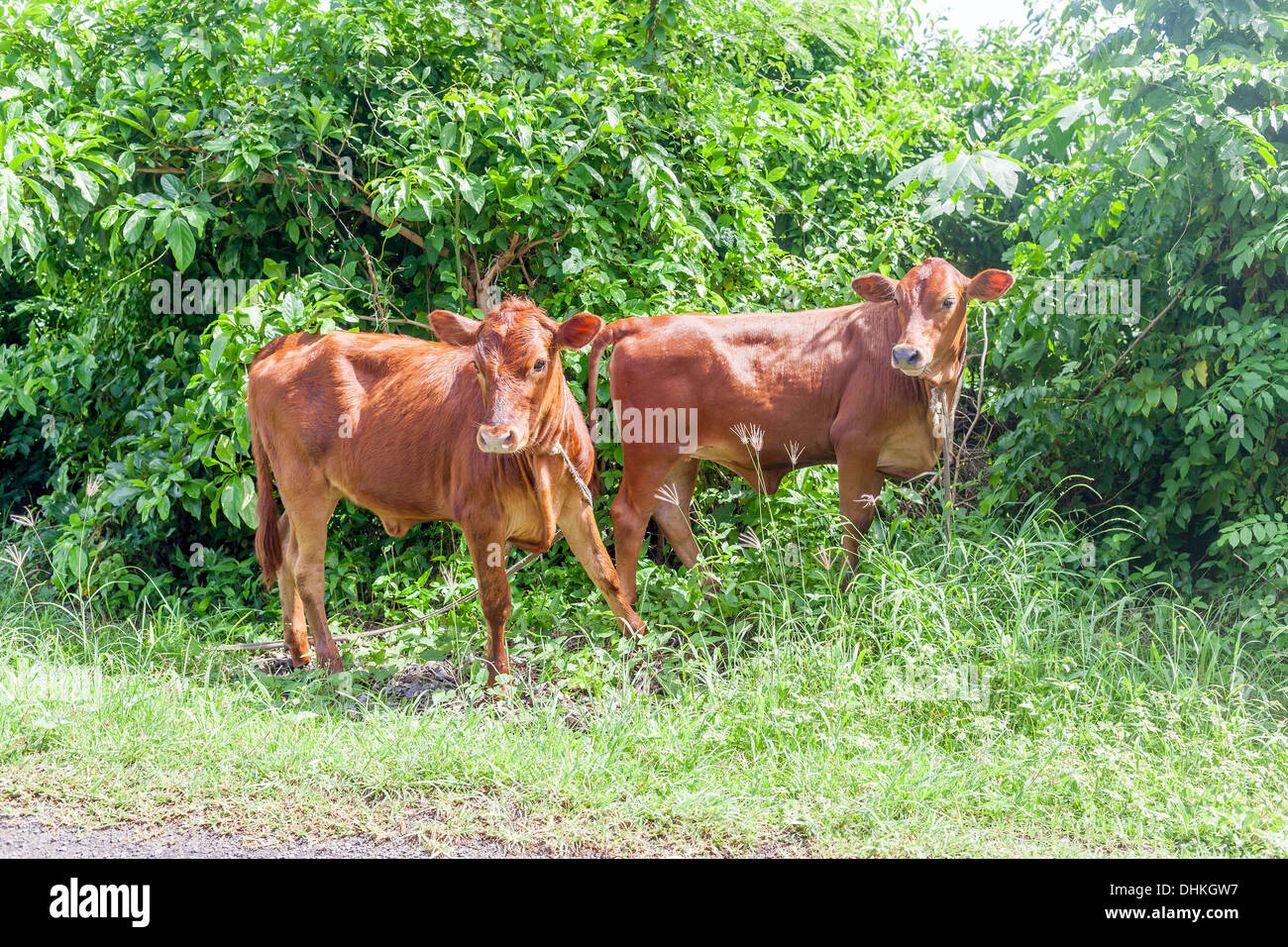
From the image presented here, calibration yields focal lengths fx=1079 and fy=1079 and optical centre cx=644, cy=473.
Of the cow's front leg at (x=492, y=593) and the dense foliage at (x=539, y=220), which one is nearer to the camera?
the cow's front leg at (x=492, y=593)

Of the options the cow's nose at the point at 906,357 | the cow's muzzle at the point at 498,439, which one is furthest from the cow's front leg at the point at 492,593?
the cow's nose at the point at 906,357

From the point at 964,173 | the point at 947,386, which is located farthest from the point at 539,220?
the point at 947,386

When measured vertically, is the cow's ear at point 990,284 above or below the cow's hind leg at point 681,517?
above

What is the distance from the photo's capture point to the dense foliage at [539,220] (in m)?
5.67

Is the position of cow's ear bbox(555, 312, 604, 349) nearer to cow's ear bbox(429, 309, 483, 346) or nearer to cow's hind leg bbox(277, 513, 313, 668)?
cow's ear bbox(429, 309, 483, 346)

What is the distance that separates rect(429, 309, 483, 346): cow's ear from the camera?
5.00 m

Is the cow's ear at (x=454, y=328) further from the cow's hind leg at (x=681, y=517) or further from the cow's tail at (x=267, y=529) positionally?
the cow's hind leg at (x=681, y=517)

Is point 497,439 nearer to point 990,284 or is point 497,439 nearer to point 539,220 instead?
point 539,220

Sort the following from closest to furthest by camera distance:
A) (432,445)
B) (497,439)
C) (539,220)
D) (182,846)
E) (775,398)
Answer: (182,846) → (497,439) → (432,445) → (775,398) → (539,220)

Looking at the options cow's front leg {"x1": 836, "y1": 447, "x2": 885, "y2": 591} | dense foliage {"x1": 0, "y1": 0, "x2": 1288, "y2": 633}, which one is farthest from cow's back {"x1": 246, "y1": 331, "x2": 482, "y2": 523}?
cow's front leg {"x1": 836, "y1": 447, "x2": 885, "y2": 591}

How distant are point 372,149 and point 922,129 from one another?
4750 mm

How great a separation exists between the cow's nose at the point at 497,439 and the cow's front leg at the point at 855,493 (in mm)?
2052

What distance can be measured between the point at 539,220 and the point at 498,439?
2.55 meters

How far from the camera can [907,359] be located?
17.0 ft
